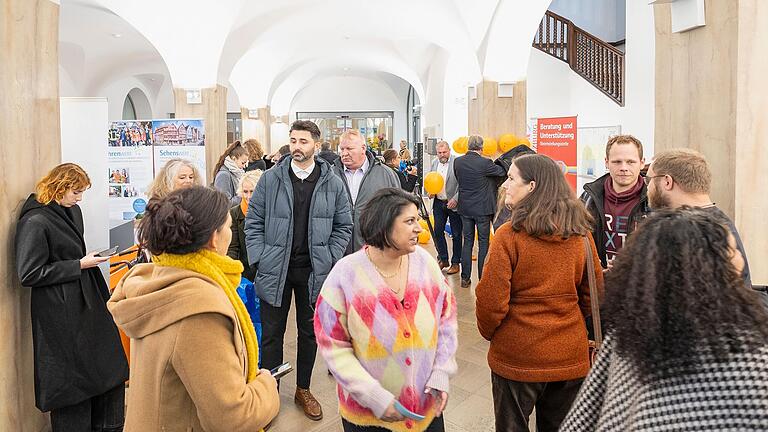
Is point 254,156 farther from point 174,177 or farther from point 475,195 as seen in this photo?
point 174,177

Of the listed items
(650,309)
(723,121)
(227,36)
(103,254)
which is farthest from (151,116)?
(650,309)

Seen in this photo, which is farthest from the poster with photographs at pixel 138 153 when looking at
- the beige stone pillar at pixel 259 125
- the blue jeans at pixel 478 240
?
the beige stone pillar at pixel 259 125

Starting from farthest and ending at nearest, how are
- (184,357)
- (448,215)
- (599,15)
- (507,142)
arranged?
(599,15), (507,142), (448,215), (184,357)

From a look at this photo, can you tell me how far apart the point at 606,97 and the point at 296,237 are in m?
Result: 8.60

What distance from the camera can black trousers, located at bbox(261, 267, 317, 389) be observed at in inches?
141

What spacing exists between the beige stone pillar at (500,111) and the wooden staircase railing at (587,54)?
1826mm

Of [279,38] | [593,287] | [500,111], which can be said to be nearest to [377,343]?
[593,287]

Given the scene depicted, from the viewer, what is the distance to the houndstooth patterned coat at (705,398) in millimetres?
1114

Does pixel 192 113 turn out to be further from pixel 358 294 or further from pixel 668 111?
pixel 358 294

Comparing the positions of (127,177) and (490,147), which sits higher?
(490,147)

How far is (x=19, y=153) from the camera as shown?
9.90 feet

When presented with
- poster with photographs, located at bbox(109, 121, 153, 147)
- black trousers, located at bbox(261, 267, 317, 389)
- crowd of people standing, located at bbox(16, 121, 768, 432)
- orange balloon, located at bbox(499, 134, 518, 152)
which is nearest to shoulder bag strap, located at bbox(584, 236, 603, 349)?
crowd of people standing, located at bbox(16, 121, 768, 432)

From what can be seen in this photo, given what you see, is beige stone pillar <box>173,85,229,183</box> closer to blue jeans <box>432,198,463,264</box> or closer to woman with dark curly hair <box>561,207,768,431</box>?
blue jeans <box>432,198,463,264</box>

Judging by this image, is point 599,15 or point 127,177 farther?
point 599,15
